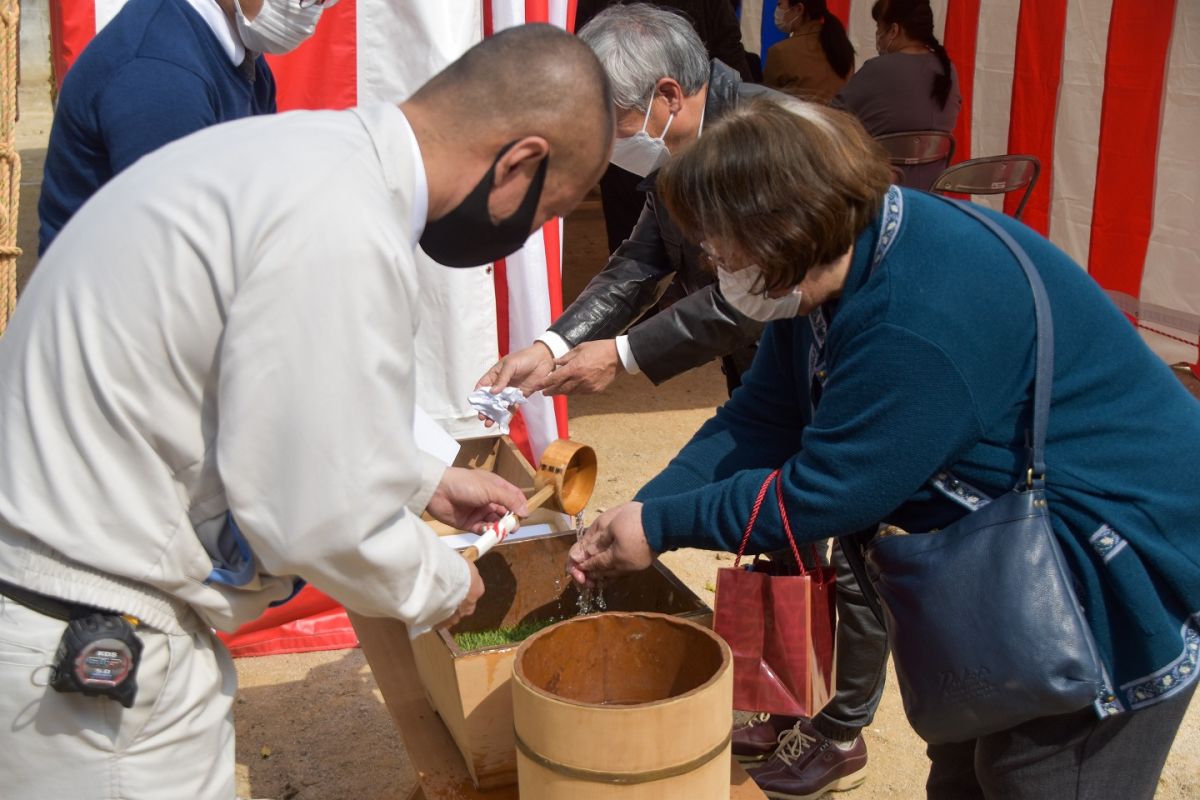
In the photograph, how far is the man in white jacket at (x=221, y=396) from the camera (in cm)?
120

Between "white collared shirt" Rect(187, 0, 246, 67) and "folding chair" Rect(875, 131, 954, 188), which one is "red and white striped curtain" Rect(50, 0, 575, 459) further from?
"folding chair" Rect(875, 131, 954, 188)

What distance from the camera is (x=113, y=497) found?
128 centimetres

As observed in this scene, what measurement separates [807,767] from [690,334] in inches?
45.3

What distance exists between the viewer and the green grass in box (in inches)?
90.2

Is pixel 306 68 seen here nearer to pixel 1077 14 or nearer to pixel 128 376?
pixel 128 376

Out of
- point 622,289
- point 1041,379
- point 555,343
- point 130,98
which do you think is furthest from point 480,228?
point 622,289

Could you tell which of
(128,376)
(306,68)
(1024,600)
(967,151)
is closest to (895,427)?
(1024,600)

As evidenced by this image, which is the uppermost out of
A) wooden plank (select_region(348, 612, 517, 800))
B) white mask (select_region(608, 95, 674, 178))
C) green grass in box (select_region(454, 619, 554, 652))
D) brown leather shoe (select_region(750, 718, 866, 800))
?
white mask (select_region(608, 95, 674, 178))

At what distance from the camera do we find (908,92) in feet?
15.9

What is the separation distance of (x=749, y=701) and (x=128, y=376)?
3.51 feet

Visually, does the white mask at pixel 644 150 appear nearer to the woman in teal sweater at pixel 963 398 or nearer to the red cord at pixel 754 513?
the woman in teal sweater at pixel 963 398

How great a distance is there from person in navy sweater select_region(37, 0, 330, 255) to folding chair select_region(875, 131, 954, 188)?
2925 millimetres

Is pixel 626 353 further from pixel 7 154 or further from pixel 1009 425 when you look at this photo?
pixel 7 154

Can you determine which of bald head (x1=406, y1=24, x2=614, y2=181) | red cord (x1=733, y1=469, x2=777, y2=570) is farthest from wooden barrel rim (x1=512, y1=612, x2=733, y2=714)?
bald head (x1=406, y1=24, x2=614, y2=181)
